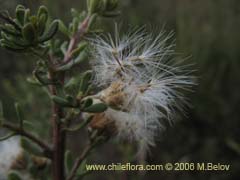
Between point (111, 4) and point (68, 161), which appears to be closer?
point (111, 4)

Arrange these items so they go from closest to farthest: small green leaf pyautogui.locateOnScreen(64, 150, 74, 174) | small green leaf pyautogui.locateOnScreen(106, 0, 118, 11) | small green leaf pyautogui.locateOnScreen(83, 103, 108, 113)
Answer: small green leaf pyautogui.locateOnScreen(83, 103, 108, 113) → small green leaf pyautogui.locateOnScreen(106, 0, 118, 11) → small green leaf pyautogui.locateOnScreen(64, 150, 74, 174)

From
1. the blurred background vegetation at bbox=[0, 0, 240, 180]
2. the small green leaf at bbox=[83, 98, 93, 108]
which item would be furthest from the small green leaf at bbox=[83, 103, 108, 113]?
the blurred background vegetation at bbox=[0, 0, 240, 180]

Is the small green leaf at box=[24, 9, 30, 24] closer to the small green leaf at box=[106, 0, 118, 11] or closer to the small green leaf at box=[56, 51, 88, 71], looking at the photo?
the small green leaf at box=[56, 51, 88, 71]

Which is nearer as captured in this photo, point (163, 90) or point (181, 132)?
point (163, 90)

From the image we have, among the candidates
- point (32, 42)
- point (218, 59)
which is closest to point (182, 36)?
point (218, 59)

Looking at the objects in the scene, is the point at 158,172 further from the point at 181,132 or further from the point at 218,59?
the point at 218,59

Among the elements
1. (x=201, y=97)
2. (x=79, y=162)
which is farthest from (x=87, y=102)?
(x=201, y=97)

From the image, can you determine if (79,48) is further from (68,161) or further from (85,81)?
(68,161)

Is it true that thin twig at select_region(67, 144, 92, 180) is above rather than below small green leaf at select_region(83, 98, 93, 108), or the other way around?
below

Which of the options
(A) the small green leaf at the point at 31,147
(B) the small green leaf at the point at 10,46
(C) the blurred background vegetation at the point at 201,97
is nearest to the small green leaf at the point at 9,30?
(B) the small green leaf at the point at 10,46
